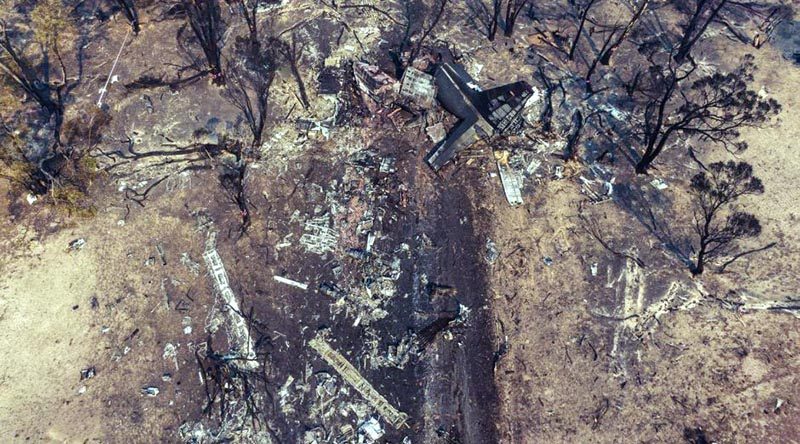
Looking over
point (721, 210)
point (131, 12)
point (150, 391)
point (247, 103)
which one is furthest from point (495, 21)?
point (150, 391)

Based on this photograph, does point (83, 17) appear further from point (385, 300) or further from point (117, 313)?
point (385, 300)

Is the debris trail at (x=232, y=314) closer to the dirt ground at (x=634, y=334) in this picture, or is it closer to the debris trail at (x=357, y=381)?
the debris trail at (x=357, y=381)

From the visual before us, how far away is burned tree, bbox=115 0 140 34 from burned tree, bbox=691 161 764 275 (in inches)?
833

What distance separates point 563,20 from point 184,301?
57.9 feet

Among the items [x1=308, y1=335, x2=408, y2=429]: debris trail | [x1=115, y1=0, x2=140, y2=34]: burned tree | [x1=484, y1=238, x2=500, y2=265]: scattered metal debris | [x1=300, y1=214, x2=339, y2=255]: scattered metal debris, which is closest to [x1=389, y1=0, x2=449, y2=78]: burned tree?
[x1=300, y1=214, x2=339, y2=255]: scattered metal debris

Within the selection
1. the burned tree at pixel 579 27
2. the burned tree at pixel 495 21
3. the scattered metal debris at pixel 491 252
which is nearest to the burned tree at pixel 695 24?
the burned tree at pixel 579 27

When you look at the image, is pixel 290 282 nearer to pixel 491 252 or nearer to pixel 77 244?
pixel 491 252

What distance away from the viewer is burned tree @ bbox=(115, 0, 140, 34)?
18.7 metres

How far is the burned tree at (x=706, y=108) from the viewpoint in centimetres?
1591

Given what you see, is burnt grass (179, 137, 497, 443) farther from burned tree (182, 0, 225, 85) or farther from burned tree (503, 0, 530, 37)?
burned tree (503, 0, 530, 37)

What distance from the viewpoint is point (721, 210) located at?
15125 millimetres

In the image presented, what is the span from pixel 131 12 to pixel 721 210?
A: 2287 cm

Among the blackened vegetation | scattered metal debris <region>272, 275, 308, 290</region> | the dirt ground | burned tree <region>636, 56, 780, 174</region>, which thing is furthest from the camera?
burned tree <region>636, 56, 780, 174</region>

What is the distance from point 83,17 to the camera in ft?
65.0
